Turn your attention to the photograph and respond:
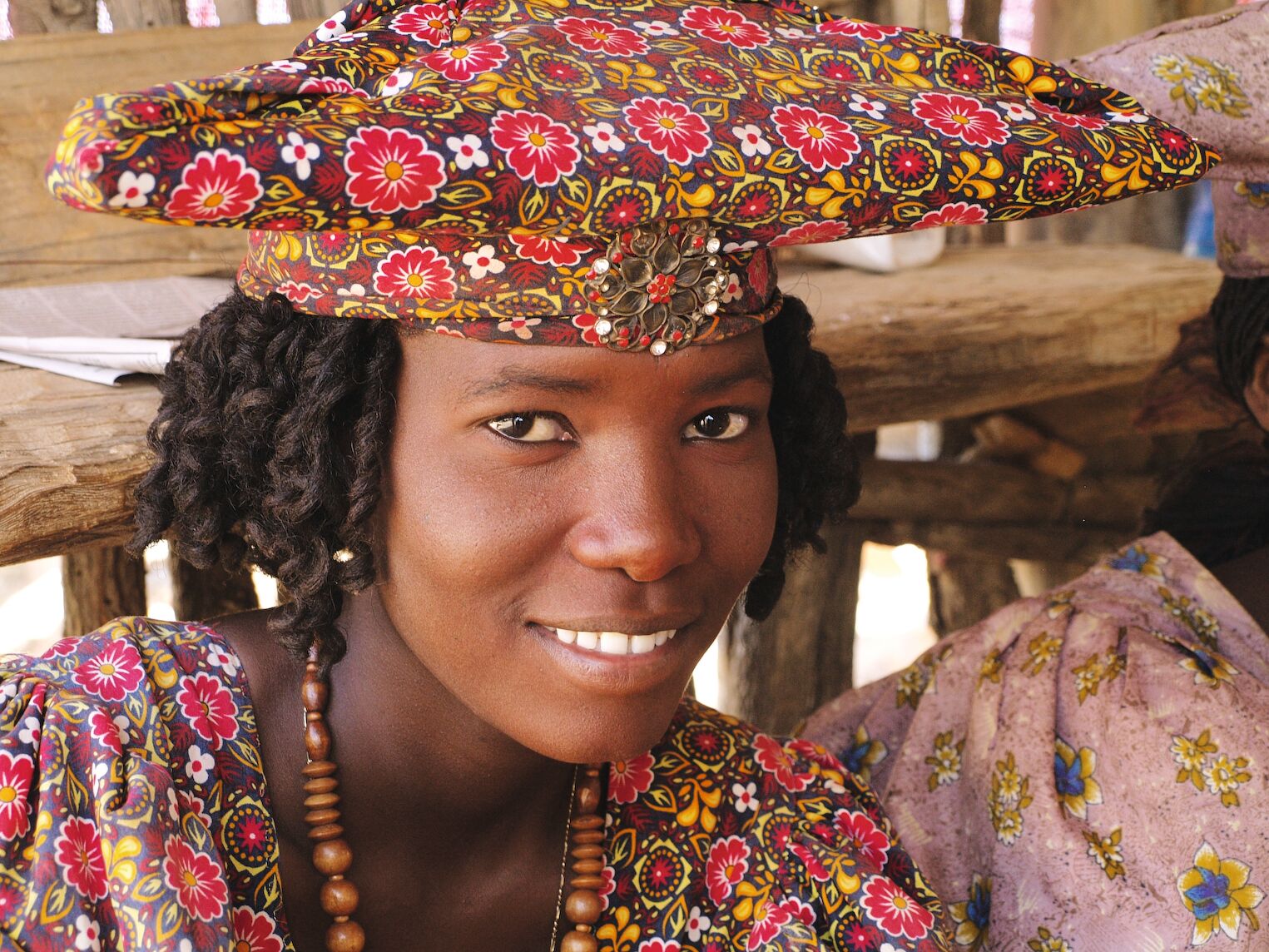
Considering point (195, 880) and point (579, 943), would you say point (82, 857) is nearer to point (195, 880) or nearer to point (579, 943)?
point (195, 880)

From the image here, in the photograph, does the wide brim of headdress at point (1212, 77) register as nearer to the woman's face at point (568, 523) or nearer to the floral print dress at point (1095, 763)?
the floral print dress at point (1095, 763)

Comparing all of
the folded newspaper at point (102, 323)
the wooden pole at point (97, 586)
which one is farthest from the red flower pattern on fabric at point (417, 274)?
the wooden pole at point (97, 586)

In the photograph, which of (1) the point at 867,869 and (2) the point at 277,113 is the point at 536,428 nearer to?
(2) the point at 277,113

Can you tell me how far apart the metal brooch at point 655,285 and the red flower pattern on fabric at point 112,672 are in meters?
0.59

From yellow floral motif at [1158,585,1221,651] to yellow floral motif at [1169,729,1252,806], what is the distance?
0.27 meters

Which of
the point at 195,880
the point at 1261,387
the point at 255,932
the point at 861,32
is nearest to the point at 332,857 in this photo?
the point at 255,932

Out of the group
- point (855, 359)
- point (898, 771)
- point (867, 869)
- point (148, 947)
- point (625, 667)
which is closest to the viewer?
point (148, 947)

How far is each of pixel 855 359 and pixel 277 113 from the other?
4.86ft

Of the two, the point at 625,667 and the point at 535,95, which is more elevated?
the point at 535,95

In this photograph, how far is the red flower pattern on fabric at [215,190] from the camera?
99 cm

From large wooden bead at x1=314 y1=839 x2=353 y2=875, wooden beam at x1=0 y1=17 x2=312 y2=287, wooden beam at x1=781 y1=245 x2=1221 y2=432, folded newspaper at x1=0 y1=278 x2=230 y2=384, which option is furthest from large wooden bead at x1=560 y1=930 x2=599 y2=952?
wooden beam at x1=0 y1=17 x2=312 y2=287

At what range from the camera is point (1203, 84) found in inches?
70.9

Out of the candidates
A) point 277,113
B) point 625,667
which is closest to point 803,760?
point 625,667

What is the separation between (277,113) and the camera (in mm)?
1061
